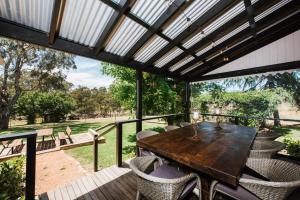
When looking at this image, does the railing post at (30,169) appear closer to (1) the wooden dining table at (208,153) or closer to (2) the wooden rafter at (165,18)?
(1) the wooden dining table at (208,153)

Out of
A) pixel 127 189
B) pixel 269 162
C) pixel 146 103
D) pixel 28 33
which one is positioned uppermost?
pixel 28 33

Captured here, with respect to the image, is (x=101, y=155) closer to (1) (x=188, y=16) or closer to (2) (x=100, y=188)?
(2) (x=100, y=188)

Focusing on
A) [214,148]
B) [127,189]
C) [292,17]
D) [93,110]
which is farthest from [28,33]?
[93,110]

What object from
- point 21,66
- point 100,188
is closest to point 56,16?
point 100,188

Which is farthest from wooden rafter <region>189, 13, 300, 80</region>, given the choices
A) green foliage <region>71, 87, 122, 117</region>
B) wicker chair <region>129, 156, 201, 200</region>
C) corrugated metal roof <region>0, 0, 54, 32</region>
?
green foliage <region>71, 87, 122, 117</region>

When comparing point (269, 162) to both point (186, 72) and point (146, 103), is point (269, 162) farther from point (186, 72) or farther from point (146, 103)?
point (146, 103)

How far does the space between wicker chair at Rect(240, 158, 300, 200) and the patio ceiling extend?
2282mm

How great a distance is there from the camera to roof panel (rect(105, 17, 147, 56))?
121 inches

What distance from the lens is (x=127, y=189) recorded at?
9.04 ft

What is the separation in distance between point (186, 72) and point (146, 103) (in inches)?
78.1

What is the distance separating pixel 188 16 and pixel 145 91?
3995 millimetres

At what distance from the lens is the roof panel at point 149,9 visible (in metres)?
2.67

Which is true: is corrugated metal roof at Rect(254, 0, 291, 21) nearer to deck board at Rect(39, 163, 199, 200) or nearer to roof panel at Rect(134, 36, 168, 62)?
roof panel at Rect(134, 36, 168, 62)

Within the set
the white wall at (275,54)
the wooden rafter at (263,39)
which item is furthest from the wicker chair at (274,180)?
the white wall at (275,54)
